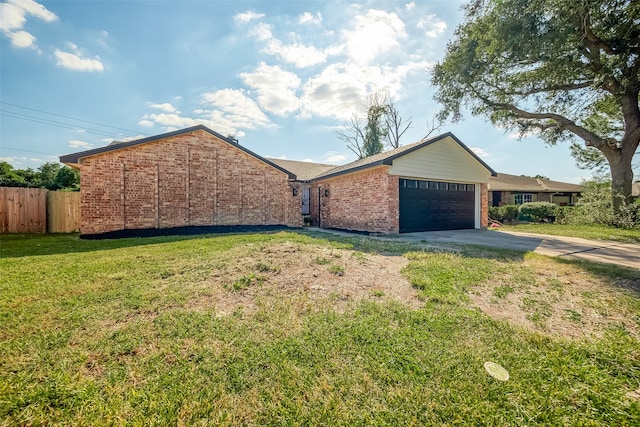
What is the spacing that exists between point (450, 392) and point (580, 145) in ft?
77.8

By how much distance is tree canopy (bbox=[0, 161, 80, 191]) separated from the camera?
2066cm

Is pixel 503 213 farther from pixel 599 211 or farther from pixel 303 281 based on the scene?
pixel 303 281

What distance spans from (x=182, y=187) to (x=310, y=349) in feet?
34.1

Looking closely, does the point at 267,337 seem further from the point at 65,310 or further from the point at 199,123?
the point at 199,123

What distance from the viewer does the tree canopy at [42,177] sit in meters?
20.7

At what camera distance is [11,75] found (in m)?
9.70

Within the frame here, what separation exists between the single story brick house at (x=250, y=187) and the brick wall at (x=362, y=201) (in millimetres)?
41

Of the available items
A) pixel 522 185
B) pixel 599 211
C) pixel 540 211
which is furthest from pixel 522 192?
pixel 599 211

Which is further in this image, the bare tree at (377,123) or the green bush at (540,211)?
the bare tree at (377,123)

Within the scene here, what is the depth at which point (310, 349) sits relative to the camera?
2.36 m

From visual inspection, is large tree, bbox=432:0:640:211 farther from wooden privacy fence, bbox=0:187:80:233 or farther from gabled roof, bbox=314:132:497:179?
wooden privacy fence, bbox=0:187:80:233

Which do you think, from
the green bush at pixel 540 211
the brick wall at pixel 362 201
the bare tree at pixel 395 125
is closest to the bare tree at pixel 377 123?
the bare tree at pixel 395 125

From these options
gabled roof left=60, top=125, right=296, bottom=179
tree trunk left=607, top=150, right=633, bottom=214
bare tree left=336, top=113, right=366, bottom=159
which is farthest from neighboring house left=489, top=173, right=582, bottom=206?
gabled roof left=60, top=125, right=296, bottom=179

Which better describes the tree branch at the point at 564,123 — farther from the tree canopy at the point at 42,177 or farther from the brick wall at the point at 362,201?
the tree canopy at the point at 42,177
